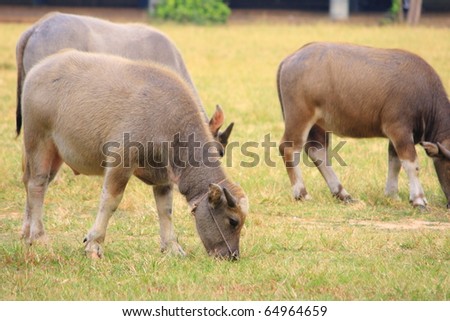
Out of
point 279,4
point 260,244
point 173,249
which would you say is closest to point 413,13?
point 279,4

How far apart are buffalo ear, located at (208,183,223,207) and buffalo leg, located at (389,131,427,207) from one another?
353cm

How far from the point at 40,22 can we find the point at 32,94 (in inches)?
140

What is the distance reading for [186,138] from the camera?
7523mm

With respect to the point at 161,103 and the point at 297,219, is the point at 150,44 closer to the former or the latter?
the point at 297,219

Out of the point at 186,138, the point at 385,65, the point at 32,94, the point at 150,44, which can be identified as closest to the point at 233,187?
the point at 186,138

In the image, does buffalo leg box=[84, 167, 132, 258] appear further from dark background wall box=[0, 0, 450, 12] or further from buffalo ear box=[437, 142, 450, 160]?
dark background wall box=[0, 0, 450, 12]

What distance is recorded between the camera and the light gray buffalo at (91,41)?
1109 cm

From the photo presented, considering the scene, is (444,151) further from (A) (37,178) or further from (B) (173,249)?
(A) (37,178)

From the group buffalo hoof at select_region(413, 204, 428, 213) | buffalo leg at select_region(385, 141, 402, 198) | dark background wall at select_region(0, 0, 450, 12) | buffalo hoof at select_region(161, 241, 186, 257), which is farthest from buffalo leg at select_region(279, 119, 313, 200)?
dark background wall at select_region(0, 0, 450, 12)

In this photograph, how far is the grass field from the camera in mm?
6754

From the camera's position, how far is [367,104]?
1035 centimetres

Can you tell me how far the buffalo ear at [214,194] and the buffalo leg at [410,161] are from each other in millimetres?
3528

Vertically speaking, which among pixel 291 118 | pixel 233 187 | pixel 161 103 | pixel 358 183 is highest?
pixel 161 103

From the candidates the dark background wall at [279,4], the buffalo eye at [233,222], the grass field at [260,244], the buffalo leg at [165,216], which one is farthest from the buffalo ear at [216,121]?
the dark background wall at [279,4]
